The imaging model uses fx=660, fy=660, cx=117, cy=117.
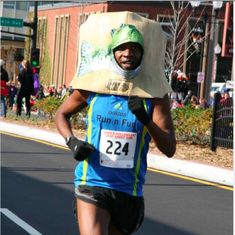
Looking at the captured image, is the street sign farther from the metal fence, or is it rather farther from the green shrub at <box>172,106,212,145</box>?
the metal fence

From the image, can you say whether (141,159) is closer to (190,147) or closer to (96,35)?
(96,35)

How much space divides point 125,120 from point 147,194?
534cm

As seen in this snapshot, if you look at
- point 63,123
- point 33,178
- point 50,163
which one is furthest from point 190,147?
point 63,123

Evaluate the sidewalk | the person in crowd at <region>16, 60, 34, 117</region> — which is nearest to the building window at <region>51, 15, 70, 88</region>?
the person in crowd at <region>16, 60, 34, 117</region>

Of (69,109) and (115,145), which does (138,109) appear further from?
(69,109)

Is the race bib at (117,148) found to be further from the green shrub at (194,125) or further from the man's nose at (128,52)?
the green shrub at (194,125)

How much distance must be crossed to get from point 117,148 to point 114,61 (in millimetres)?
502

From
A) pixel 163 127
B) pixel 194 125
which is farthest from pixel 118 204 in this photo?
pixel 194 125

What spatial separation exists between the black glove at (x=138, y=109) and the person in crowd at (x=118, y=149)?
0.10 meters

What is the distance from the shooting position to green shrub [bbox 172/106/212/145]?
15.0 meters

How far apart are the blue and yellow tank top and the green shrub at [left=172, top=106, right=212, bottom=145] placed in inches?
442

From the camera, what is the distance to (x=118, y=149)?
3.80 metres

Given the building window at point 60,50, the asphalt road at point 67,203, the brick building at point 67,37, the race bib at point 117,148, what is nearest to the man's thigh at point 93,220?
the race bib at point 117,148

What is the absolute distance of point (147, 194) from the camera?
9.00 meters
